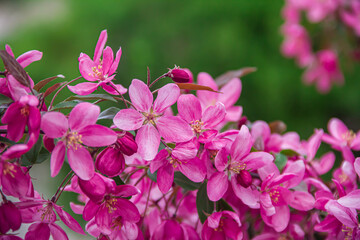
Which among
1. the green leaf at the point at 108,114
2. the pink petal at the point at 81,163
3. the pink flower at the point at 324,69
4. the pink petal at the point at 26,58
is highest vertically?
the pink petal at the point at 26,58

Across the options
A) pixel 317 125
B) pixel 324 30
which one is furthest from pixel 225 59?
pixel 324 30

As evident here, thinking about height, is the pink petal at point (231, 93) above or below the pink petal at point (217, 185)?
above

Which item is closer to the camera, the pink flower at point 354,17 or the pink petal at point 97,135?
the pink petal at point 97,135

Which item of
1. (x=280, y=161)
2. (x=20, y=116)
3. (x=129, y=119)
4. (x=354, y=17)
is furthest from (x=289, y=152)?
(x=354, y=17)

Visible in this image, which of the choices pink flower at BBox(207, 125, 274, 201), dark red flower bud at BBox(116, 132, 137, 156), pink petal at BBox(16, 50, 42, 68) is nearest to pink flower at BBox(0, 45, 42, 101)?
pink petal at BBox(16, 50, 42, 68)

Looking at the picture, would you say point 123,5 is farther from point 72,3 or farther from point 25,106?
point 25,106

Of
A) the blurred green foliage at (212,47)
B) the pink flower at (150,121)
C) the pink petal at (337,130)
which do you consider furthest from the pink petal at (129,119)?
the blurred green foliage at (212,47)

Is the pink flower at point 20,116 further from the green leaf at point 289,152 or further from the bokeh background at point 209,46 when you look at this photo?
the bokeh background at point 209,46
